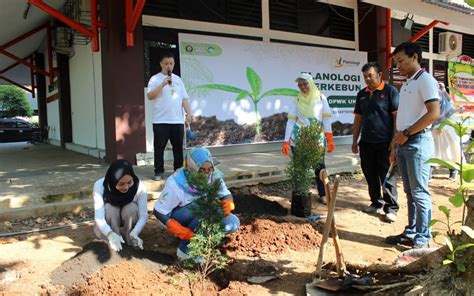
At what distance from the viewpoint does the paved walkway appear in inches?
174

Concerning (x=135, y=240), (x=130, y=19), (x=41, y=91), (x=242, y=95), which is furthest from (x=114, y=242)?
(x=41, y=91)

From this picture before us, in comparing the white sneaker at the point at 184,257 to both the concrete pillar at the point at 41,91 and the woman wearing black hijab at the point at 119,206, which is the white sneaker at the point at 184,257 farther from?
the concrete pillar at the point at 41,91

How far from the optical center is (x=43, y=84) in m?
15.0

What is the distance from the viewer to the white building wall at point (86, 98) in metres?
8.58

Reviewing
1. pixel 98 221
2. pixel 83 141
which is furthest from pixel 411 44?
pixel 83 141

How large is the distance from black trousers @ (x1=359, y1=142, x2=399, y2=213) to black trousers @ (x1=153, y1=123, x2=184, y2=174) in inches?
94.4

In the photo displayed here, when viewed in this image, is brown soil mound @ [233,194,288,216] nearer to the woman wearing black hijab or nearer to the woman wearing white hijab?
the woman wearing white hijab

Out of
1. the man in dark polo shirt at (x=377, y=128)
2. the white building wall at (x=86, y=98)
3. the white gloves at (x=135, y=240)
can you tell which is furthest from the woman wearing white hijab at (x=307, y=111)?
the white building wall at (x=86, y=98)

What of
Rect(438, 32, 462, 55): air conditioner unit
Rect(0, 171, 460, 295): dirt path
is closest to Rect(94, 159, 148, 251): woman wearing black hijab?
Rect(0, 171, 460, 295): dirt path

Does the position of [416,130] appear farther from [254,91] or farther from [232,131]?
[254,91]

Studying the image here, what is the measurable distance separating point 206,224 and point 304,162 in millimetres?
1950

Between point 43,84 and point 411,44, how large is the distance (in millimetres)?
14746

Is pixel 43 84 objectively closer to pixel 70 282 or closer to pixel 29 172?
pixel 29 172

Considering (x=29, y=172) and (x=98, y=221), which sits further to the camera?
(x=29, y=172)
